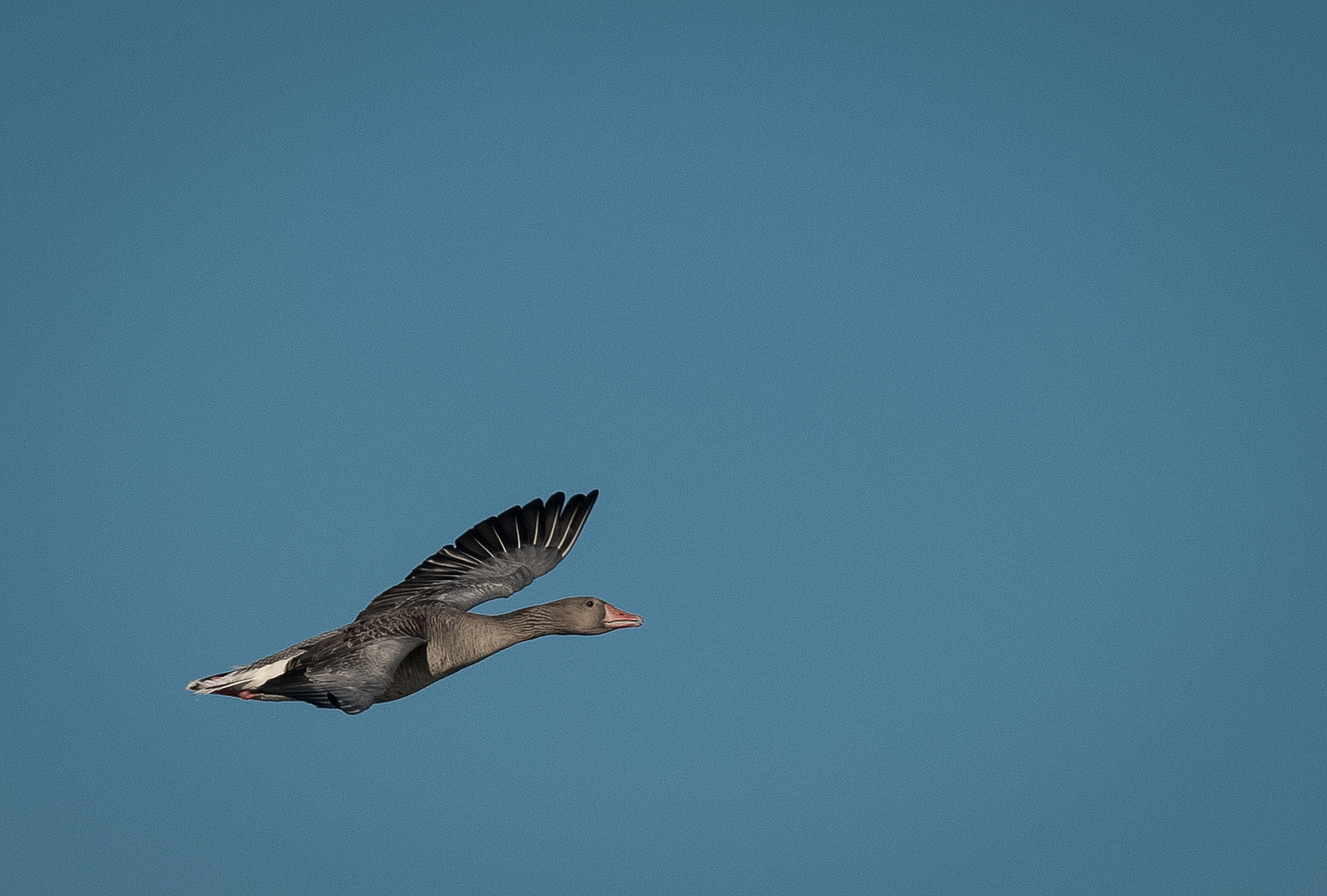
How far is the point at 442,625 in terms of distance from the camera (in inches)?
888

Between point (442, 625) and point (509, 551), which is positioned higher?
point (509, 551)

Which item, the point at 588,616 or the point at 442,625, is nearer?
the point at 442,625

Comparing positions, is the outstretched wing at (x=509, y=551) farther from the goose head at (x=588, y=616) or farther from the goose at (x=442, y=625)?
the goose head at (x=588, y=616)

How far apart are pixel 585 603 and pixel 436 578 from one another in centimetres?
345

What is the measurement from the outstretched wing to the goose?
2 cm

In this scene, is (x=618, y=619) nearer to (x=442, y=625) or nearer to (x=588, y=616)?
(x=588, y=616)

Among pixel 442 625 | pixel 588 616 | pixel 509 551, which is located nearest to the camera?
pixel 442 625

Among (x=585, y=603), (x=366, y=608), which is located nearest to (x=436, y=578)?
(x=366, y=608)

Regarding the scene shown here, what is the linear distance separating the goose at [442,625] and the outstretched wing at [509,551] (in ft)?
0.05

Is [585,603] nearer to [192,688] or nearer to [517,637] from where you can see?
[517,637]

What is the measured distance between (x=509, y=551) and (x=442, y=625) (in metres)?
3.79

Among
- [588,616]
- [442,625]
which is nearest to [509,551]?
[588,616]

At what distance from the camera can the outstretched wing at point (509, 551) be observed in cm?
2541

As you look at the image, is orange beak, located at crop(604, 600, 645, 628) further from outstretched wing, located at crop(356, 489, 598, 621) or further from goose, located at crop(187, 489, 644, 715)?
outstretched wing, located at crop(356, 489, 598, 621)
